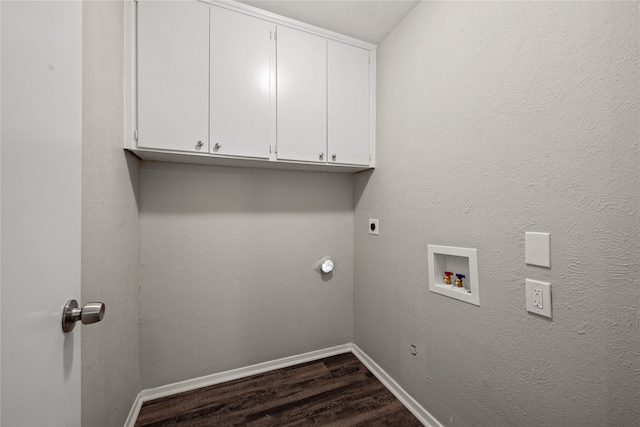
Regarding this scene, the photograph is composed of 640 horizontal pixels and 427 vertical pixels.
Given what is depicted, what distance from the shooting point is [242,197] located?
1827 mm

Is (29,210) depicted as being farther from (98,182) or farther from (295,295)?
(295,295)

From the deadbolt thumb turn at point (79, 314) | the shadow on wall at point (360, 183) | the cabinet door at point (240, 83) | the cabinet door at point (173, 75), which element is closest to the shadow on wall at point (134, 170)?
the cabinet door at point (173, 75)

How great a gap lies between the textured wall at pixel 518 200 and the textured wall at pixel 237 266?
0.60 meters

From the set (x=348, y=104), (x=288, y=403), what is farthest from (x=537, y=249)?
(x=288, y=403)

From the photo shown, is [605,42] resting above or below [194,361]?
above

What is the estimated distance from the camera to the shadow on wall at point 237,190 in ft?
5.31

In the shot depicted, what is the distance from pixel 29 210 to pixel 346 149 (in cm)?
159

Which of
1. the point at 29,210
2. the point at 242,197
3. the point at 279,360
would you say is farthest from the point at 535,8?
the point at 279,360

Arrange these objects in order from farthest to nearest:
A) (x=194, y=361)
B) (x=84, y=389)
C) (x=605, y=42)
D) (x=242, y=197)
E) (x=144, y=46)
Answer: (x=242, y=197) < (x=194, y=361) < (x=144, y=46) < (x=84, y=389) < (x=605, y=42)

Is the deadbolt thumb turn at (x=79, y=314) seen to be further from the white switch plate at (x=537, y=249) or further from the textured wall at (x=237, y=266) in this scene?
the white switch plate at (x=537, y=249)

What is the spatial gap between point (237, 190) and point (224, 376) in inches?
53.3

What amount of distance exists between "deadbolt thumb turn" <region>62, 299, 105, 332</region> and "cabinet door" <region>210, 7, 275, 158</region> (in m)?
1.06

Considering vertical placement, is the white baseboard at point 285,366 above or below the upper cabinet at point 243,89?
below

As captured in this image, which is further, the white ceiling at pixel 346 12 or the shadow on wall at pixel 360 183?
the shadow on wall at pixel 360 183
